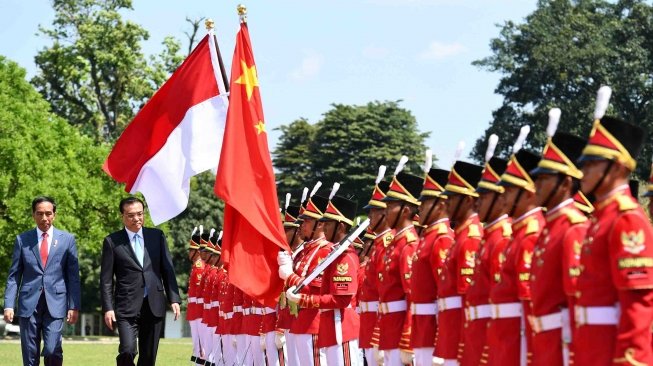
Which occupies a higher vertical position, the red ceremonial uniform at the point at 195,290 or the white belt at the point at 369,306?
the red ceremonial uniform at the point at 195,290

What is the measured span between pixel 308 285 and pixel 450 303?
3.69 meters

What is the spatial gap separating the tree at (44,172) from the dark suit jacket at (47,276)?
974 inches

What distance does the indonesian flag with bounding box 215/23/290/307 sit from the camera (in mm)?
12391

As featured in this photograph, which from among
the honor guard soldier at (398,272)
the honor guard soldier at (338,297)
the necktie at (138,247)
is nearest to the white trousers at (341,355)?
the honor guard soldier at (338,297)

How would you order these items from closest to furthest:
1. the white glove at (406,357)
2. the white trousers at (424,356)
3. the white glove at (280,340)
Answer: the white trousers at (424,356) → the white glove at (406,357) → the white glove at (280,340)

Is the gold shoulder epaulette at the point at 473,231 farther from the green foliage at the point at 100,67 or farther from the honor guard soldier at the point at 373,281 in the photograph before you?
the green foliage at the point at 100,67

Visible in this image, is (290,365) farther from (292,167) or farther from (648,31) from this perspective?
(292,167)

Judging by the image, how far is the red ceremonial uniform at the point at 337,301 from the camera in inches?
467

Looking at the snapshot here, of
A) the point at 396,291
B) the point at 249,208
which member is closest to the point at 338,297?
the point at 249,208

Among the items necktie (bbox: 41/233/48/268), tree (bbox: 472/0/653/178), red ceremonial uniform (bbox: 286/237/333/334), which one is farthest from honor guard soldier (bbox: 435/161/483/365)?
tree (bbox: 472/0/653/178)

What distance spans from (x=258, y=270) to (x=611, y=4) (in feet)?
144

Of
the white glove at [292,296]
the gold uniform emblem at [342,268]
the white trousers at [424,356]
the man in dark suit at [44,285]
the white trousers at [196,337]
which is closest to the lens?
the white trousers at [424,356]

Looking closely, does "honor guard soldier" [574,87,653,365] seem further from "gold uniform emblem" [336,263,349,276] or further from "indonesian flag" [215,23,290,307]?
"indonesian flag" [215,23,290,307]

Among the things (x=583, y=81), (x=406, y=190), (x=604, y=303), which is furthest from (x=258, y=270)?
(x=583, y=81)
